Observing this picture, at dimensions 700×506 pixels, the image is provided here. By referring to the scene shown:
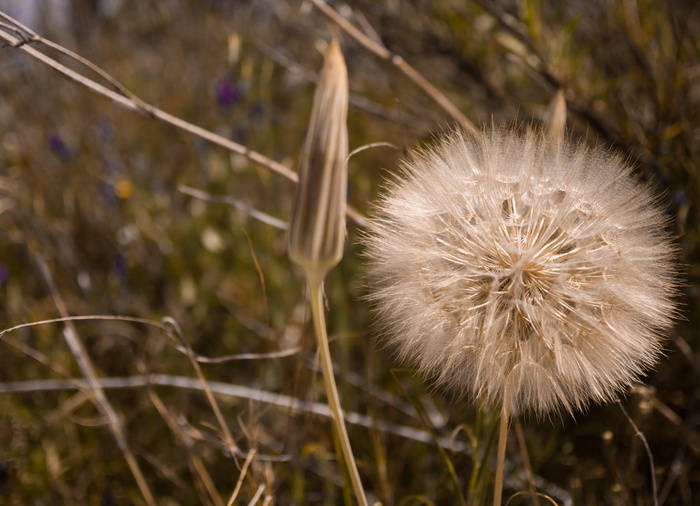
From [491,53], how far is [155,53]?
8.19ft

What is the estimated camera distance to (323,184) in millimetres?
604

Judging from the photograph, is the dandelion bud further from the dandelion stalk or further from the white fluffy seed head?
the white fluffy seed head

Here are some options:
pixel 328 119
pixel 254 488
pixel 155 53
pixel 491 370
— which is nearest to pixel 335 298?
pixel 254 488

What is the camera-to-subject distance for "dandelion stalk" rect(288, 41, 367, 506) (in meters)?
0.57

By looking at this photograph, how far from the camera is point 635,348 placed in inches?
34.5

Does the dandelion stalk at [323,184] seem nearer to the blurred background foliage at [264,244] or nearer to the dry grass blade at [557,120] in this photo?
the blurred background foliage at [264,244]

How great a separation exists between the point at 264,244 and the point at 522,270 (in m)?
1.73

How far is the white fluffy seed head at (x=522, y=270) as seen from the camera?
0.86 metres

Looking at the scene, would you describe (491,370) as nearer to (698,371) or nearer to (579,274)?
(579,274)

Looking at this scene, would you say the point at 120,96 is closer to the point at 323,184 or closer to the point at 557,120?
the point at 323,184

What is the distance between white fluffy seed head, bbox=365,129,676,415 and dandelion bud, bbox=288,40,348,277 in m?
0.27

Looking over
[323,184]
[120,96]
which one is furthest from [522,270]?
[120,96]

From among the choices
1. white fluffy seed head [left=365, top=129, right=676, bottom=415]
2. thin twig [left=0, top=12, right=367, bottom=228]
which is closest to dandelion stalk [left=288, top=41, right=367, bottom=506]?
white fluffy seed head [left=365, top=129, right=676, bottom=415]

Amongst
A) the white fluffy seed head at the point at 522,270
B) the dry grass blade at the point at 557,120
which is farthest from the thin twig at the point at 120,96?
the dry grass blade at the point at 557,120
